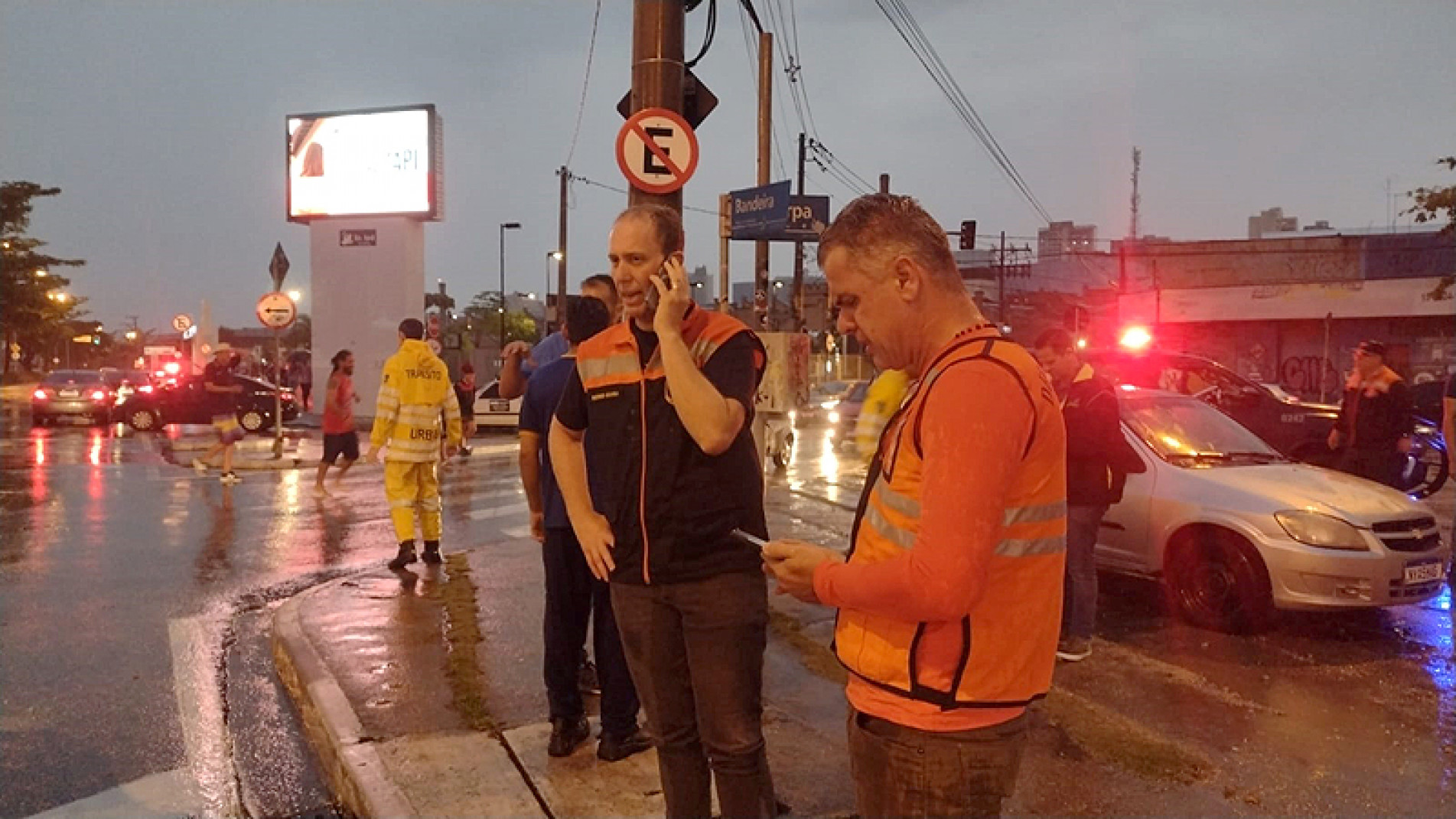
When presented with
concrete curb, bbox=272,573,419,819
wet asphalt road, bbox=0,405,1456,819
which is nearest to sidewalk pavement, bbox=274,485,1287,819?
concrete curb, bbox=272,573,419,819

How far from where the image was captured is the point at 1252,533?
6.42m

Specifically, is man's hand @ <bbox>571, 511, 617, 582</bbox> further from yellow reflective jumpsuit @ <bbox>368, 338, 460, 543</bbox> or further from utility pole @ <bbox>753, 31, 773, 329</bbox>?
utility pole @ <bbox>753, 31, 773, 329</bbox>

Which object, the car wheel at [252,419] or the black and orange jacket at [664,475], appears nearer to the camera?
the black and orange jacket at [664,475]

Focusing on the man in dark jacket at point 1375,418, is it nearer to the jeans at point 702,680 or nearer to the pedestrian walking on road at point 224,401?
the jeans at point 702,680

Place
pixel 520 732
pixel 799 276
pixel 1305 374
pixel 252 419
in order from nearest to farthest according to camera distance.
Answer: pixel 520 732 < pixel 252 419 < pixel 799 276 < pixel 1305 374

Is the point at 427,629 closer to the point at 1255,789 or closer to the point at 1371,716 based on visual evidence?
the point at 1255,789

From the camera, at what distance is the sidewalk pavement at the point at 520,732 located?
3.95m

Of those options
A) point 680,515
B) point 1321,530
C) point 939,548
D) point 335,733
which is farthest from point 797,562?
point 1321,530

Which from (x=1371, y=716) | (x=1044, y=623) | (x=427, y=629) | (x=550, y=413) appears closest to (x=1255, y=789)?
(x=1371, y=716)

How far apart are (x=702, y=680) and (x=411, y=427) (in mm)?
5812

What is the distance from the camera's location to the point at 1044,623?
2.00m

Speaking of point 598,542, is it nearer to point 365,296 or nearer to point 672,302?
point 672,302

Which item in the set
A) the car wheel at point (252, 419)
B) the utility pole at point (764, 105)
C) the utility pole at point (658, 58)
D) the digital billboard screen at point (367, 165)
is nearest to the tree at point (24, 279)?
the digital billboard screen at point (367, 165)

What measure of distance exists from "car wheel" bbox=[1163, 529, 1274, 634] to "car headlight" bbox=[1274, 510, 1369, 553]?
257 mm
